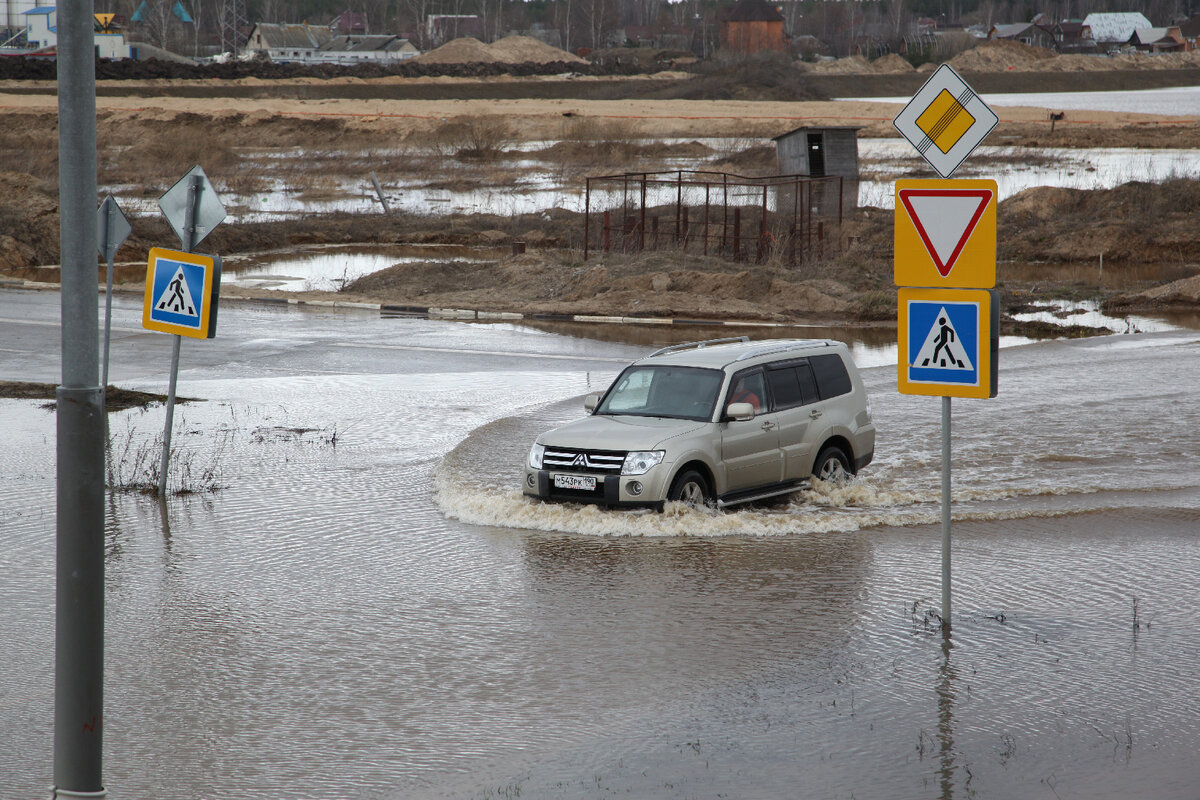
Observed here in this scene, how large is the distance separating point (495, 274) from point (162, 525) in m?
21.4

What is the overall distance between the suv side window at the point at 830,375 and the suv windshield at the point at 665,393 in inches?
51.3

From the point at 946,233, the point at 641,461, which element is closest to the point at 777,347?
the point at 641,461

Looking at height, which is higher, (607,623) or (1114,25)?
(1114,25)

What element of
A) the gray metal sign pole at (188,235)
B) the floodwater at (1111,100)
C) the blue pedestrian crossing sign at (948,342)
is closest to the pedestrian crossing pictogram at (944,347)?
the blue pedestrian crossing sign at (948,342)

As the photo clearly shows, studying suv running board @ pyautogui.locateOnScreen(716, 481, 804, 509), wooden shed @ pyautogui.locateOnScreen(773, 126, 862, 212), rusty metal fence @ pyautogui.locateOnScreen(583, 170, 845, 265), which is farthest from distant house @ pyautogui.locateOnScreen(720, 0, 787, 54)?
suv running board @ pyautogui.locateOnScreen(716, 481, 804, 509)

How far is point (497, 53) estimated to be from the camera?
5541 inches

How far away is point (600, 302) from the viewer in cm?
2928

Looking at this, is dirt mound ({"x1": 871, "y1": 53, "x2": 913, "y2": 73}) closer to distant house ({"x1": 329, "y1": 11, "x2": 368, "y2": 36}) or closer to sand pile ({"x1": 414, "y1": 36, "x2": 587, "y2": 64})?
sand pile ({"x1": 414, "y1": 36, "x2": 587, "y2": 64})

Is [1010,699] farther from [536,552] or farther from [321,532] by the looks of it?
[321,532]

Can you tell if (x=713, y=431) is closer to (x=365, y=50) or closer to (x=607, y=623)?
(x=607, y=623)

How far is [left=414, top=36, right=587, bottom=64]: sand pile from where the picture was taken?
445 ft

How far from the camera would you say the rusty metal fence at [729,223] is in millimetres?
33219

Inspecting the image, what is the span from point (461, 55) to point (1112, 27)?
317 feet

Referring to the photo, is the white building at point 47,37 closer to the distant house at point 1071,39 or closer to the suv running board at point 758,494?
the distant house at point 1071,39
